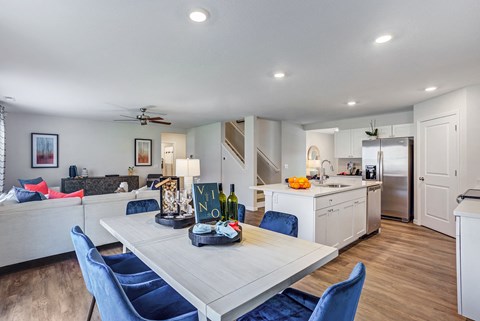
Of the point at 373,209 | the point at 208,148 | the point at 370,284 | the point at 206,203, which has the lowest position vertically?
the point at 370,284

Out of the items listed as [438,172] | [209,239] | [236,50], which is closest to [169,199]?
[209,239]

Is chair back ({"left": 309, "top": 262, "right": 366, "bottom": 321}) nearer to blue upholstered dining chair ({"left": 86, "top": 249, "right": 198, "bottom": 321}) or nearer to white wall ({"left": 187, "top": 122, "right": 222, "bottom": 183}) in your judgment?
blue upholstered dining chair ({"left": 86, "top": 249, "right": 198, "bottom": 321})

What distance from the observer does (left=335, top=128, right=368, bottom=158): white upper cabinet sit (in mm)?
6105

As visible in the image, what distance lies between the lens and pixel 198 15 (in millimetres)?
1844

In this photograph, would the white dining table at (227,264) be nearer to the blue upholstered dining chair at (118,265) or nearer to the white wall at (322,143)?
the blue upholstered dining chair at (118,265)

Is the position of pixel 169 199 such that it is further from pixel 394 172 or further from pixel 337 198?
pixel 394 172

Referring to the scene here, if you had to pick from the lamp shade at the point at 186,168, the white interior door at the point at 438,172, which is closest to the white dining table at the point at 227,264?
the lamp shade at the point at 186,168

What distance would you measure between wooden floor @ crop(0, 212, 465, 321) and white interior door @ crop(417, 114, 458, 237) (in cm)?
69

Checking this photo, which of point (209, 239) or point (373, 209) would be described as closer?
point (209, 239)

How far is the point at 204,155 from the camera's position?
26.0ft

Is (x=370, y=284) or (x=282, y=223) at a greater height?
(x=282, y=223)

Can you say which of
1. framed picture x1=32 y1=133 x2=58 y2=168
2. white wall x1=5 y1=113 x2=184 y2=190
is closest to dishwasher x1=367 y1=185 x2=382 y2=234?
white wall x1=5 y1=113 x2=184 y2=190

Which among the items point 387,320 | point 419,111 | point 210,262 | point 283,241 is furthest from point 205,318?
point 419,111

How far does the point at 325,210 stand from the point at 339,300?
2199 millimetres
